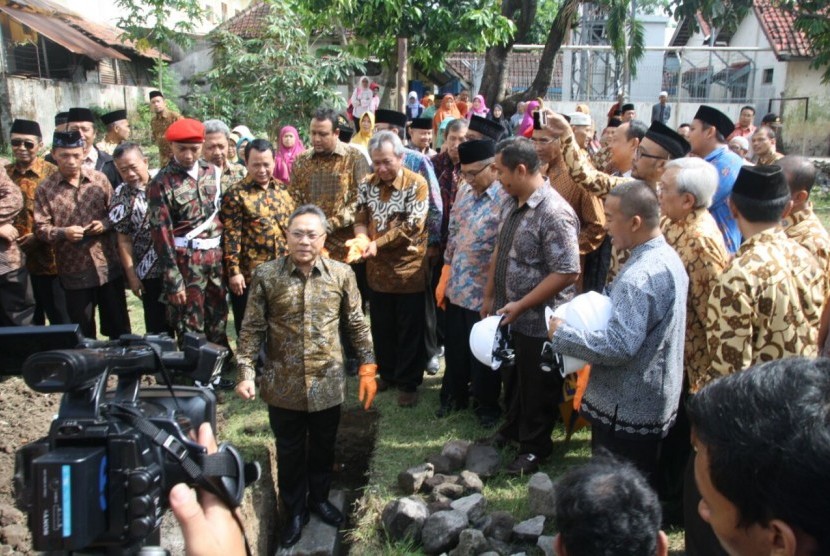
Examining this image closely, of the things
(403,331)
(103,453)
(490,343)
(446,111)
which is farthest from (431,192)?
(446,111)

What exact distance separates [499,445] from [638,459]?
4.40 ft

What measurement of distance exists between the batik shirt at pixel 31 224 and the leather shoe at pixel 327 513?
306 cm

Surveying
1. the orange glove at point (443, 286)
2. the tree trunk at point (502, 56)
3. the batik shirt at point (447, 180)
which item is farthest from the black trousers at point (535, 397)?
the tree trunk at point (502, 56)

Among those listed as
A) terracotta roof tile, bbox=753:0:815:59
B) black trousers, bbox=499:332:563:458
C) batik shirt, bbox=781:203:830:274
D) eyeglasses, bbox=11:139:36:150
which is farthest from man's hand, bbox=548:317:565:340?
terracotta roof tile, bbox=753:0:815:59

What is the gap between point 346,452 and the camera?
5250 mm

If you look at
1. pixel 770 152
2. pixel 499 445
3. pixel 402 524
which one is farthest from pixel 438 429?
pixel 770 152

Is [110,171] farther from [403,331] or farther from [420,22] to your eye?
[420,22]

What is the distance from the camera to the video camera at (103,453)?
4.83 feet

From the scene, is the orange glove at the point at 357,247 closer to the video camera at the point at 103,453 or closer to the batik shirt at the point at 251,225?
the batik shirt at the point at 251,225

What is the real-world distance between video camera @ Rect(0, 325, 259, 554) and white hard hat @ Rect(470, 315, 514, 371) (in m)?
2.07

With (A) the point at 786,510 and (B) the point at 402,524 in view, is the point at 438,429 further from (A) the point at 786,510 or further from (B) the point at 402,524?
(A) the point at 786,510

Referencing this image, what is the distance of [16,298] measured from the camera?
17.7 ft

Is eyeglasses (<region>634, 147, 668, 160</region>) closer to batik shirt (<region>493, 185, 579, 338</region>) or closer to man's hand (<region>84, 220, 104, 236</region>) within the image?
batik shirt (<region>493, 185, 579, 338</region>)

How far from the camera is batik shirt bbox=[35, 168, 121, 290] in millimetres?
5207
